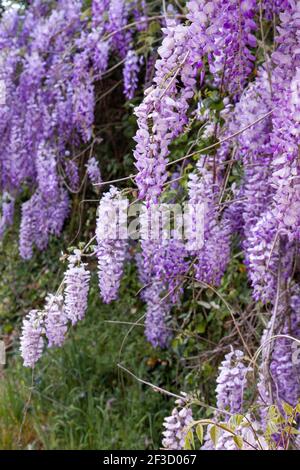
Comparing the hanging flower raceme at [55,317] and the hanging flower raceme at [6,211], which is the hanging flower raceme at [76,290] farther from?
the hanging flower raceme at [6,211]

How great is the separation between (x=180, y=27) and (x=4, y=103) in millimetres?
1839

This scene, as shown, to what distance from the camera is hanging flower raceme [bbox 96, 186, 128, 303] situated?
69.4 inches

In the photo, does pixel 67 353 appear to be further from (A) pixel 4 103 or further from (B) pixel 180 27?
(B) pixel 180 27

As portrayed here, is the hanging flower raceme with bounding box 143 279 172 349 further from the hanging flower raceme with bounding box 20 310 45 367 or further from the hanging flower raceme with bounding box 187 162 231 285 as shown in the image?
the hanging flower raceme with bounding box 20 310 45 367

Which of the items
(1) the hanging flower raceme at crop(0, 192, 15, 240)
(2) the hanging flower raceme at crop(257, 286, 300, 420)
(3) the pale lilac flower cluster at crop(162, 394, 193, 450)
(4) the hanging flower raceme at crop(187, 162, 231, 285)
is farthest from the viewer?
(1) the hanging flower raceme at crop(0, 192, 15, 240)

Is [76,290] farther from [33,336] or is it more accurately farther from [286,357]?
[286,357]

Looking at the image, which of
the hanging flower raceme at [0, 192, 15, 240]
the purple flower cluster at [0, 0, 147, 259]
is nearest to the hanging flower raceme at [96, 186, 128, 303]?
the purple flower cluster at [0, 0, 147, 259]

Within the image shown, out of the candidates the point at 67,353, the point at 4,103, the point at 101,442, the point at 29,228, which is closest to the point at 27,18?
the point at 4,103

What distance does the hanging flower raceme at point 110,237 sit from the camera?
176cm

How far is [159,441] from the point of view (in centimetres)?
297

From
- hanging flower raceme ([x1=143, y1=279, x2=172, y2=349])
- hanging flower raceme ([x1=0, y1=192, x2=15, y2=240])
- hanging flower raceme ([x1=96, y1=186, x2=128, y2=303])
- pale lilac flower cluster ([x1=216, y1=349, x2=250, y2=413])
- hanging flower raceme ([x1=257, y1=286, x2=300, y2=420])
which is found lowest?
pale lilac flower cluster ([x1=216, y1=349, x2=250, y2=413])

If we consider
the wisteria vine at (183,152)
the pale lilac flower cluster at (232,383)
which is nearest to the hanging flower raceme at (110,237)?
the wisteria vine at (183,152)

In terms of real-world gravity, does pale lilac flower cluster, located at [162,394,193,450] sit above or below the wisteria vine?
below

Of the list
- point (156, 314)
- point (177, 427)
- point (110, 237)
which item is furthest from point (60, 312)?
point (156, 314)
